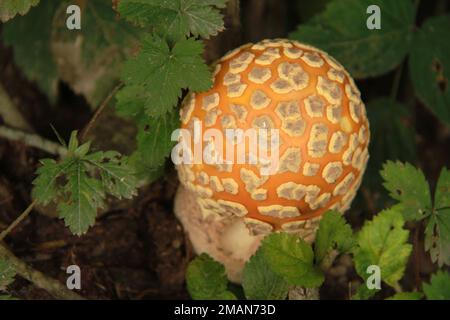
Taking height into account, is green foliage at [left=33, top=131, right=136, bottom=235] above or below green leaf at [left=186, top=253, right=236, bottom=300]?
above

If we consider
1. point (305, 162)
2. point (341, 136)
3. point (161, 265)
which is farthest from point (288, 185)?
point (161, 265)

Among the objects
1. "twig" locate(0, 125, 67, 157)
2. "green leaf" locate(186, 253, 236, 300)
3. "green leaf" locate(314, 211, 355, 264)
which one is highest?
"twig" locate(0, 125, 67, 157)

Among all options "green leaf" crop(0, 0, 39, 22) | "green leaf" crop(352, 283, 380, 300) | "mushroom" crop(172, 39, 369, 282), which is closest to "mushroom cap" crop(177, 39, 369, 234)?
"mushroom" crop(172, 39, 369, 282)

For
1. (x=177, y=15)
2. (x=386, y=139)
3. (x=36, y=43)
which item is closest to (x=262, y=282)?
(x=177, y=15)

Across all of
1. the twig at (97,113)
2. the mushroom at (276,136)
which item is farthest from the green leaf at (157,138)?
the twig at (97,113)

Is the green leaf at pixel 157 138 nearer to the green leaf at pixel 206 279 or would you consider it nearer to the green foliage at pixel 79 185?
the green foliage at pixel 79 185

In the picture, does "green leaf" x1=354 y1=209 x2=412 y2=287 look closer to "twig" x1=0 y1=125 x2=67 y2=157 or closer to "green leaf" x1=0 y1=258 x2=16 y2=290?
"green leaf" x1=0 y1=258 x2=16 y2=290
